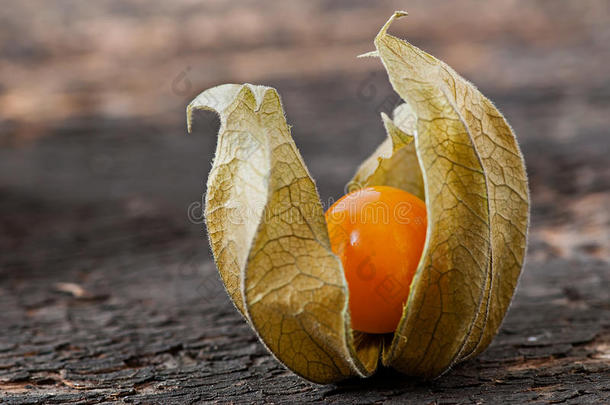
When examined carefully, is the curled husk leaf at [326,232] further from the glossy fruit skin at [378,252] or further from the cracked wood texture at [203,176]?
the cracked wood texture at [203,176]

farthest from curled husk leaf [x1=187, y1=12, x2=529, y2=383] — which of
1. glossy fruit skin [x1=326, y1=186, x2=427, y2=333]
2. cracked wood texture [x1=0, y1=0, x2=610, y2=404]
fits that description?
cracked wood texture [x1=0, y1=0, x2=610, y2=404]

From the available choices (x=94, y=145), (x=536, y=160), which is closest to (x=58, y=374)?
(x=94, y=145)

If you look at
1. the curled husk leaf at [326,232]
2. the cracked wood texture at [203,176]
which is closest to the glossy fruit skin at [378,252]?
the curled husk leaf at [326,232]

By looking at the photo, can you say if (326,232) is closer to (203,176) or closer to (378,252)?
(378,252)

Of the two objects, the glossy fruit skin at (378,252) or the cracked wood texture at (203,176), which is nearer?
the glossy fruit skin at (378,252)

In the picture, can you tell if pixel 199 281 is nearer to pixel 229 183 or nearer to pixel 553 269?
pixel 229 183

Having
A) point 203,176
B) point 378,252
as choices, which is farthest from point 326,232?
point 203,176

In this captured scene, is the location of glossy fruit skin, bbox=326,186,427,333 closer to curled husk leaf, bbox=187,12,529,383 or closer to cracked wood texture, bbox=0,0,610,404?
curled husk leaf, bbox=187,12,529,383
